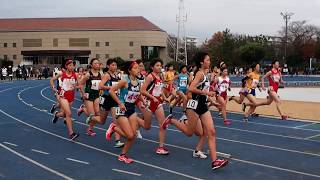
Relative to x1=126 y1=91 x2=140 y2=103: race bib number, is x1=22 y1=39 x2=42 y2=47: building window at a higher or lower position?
higher

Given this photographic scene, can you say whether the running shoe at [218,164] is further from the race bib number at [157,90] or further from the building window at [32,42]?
Result: the building window at [32,42]

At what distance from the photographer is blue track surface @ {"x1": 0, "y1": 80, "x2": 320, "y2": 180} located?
7625mm

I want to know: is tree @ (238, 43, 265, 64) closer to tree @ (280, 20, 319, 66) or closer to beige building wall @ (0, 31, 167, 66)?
tree @ (280, 20, 319, 66)

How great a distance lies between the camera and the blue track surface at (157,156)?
25.0ft

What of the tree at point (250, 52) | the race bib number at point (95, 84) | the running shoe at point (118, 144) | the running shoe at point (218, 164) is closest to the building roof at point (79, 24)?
the tree at point (250, 52)

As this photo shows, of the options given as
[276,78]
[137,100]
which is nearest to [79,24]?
[276,78]

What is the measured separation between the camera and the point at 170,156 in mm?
9000

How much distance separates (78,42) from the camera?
87188 millimetres

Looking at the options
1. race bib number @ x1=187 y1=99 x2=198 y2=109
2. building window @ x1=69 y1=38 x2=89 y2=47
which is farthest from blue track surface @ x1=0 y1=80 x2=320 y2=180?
building window @ x1=69 y1=38 x2=89 y2=47

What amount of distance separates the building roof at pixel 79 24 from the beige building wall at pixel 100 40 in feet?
2.53

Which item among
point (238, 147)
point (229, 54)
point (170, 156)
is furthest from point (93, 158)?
point (229, 54)

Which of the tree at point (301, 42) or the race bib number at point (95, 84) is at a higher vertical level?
the tree at point (301, 42)

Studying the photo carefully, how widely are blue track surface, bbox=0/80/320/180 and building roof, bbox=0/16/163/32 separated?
7429 centimetres

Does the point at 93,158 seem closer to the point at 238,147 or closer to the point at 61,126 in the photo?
the point at 238,147
